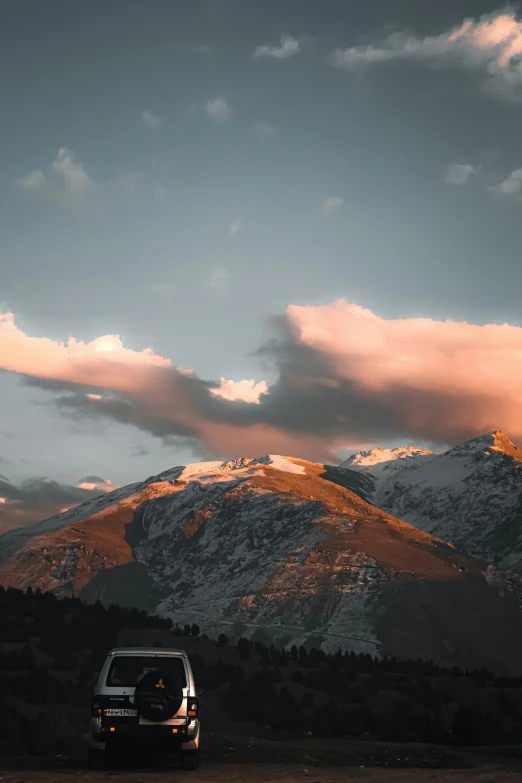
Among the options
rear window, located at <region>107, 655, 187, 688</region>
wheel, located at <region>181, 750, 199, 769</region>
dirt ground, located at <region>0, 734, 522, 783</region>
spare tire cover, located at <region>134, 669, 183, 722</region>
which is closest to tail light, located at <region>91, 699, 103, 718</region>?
rear window, located at <region>107, 655, 187, 688</region>

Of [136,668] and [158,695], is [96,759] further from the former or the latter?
[158,695]

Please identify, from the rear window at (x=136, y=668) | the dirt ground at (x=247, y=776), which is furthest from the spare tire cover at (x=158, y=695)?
the dirt ground at (x=247, y=776)

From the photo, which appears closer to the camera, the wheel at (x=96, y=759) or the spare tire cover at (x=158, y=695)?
the spare tire cover at (x=158, y=695)

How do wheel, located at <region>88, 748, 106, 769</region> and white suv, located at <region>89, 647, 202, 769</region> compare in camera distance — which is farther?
wheel, located at <region>88, 748, 106, 769</region>

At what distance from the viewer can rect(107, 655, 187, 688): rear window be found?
24.2 meters

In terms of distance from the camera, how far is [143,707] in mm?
23594

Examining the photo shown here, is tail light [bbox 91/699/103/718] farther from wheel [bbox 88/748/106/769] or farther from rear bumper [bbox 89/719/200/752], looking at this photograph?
wheel [bbox 88/748/106/769]

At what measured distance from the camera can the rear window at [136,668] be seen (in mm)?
24250

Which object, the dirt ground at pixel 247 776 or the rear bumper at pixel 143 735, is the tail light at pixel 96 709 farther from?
the dirt ground at pixel 247 776

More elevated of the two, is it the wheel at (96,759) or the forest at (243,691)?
the wheel at (96,759)

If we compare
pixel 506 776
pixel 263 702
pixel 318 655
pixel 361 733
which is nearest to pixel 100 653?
pixel 263 702

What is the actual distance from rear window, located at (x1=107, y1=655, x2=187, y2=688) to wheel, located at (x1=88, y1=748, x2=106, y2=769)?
7.20 feet

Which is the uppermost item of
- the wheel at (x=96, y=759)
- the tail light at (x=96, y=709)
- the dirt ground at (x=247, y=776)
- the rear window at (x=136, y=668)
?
the rear window at (x=136, y=668)

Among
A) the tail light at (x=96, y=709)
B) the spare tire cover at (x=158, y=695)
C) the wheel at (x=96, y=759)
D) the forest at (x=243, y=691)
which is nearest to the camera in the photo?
the spare tire cover at (x=158, y=695)
